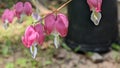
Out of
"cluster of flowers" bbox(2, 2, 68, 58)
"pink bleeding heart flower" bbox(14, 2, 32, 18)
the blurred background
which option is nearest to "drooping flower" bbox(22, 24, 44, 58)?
"cluster of flowers" bbox(2, 2, 68, 58)

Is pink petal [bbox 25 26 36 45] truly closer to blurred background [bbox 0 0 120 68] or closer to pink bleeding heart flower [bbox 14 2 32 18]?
pink bleeding heart flower [bbox 14 2 32 18]

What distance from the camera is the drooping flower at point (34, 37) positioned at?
1223mm

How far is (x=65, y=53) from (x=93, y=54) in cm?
28

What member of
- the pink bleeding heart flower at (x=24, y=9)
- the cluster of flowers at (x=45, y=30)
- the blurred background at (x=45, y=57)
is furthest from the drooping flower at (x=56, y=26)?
the blurred background at (x=45, y=57)

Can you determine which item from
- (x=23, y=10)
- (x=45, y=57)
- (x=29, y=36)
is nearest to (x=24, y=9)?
(x=23, y=10)

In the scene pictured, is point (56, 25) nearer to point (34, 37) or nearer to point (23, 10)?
point (34, 37)

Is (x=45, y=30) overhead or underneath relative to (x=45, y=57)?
overhead

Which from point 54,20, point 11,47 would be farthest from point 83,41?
point 54,20

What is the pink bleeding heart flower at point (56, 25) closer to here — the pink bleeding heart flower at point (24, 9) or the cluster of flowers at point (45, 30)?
the cluster of flowers at point (45, 30)

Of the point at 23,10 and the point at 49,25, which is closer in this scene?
the point at 49,25

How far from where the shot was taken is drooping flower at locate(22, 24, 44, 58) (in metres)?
1.22

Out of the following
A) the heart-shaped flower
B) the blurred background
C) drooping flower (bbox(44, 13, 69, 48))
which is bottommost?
the blurred background

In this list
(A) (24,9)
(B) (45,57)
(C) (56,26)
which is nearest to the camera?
(C) (56,26)

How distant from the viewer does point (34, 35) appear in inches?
48.0
